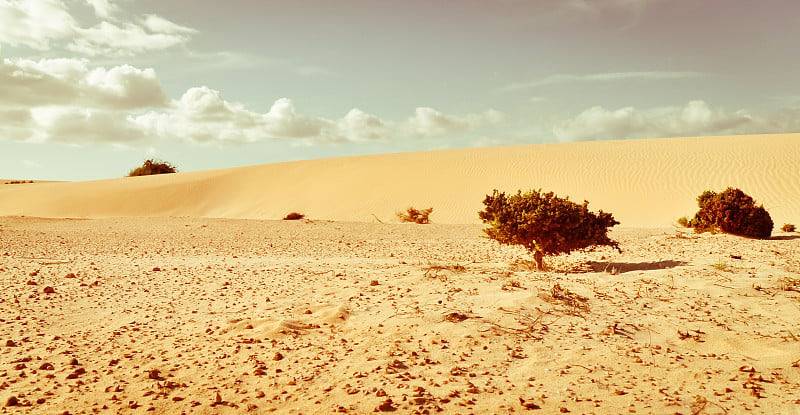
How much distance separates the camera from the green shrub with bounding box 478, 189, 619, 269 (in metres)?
8.48

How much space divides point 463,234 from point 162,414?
13.5 metres

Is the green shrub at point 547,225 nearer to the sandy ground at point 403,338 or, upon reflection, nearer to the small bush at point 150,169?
the sandy ground at point 403,338

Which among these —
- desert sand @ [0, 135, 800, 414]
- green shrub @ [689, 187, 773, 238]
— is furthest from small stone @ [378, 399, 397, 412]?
green shrub @ [689, 187, 773, 238]

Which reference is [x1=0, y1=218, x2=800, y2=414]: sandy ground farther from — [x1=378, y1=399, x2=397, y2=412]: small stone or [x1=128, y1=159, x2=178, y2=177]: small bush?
[x1=128, y1=159, x2=178, y2=177]: small bush

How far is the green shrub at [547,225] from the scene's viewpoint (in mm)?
8484

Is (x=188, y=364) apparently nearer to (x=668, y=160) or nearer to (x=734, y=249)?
(x=734, y=249)

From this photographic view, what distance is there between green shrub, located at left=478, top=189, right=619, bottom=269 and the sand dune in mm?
16795

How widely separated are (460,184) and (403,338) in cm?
2945

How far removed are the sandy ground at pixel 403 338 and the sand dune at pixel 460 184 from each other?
19.0m

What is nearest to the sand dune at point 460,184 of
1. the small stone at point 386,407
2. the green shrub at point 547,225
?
the green shrub at point 547,225

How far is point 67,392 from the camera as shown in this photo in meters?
4.05

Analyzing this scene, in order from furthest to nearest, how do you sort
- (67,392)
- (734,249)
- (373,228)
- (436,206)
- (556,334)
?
(436,206) → (373,228) → (734,249) → (556,334) → (67,392)

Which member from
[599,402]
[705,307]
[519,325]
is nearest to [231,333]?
[519,325]

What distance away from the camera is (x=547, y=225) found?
841 cm
